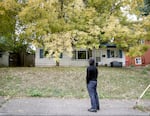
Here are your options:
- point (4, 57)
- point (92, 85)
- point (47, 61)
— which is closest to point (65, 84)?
point (92, 85)

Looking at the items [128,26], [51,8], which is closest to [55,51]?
[51,8]

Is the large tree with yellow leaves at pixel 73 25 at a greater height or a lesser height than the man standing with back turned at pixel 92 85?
greater

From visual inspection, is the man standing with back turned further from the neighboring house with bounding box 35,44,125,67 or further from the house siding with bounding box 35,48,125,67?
the house siding with bounding box 35,48,125,67

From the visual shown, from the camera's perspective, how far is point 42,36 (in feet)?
76.8

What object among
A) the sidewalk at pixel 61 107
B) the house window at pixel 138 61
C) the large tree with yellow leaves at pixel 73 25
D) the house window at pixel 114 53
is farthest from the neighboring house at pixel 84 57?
the sidewalk at pixel 61 107

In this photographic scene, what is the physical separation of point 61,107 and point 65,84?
6.08 meters

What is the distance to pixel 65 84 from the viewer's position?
655 inches

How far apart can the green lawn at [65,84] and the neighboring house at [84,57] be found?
1009 cm

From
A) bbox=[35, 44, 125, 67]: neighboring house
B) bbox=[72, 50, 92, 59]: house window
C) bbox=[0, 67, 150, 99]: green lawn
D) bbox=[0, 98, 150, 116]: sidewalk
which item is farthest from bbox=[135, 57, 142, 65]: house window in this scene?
bbox=[0, 98, 150, 116]: sidewalk

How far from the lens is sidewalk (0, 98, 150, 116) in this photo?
9414mm

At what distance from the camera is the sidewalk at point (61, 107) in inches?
371

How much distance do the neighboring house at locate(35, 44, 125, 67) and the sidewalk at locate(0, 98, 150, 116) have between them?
1673 centimetres

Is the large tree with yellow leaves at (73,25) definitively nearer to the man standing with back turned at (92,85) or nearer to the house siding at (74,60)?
the house siding at (74,60)

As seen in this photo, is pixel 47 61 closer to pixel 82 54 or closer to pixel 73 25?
pixel 82 54
